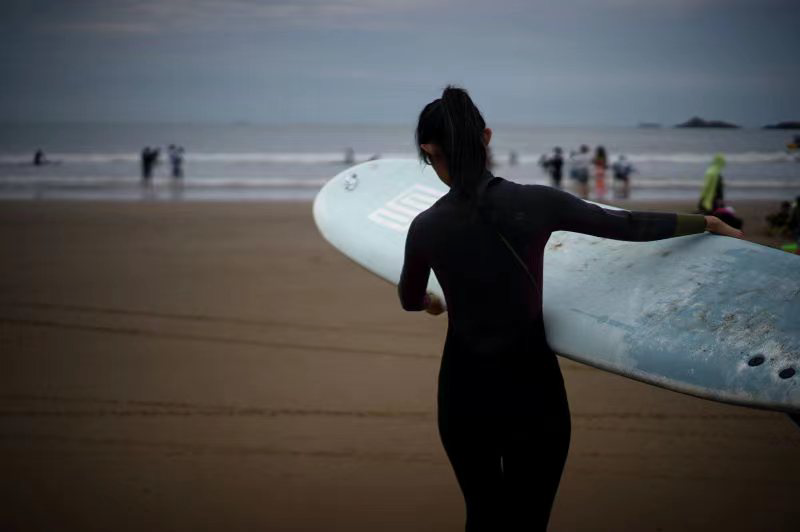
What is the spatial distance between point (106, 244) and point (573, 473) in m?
7.82

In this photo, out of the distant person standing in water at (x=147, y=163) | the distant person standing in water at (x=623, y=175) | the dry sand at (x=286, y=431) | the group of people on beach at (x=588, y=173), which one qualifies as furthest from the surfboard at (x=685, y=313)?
the distant person standing in water at (x=147, y=163)

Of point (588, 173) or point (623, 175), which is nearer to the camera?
point (623, 175)

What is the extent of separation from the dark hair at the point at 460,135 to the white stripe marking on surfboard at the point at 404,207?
1519 millimetres

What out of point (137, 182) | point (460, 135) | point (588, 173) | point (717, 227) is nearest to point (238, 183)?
point (137, 182)

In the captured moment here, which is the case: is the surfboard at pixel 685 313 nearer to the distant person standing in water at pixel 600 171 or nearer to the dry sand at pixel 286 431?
Answer: the dry sand at pixel 286 431

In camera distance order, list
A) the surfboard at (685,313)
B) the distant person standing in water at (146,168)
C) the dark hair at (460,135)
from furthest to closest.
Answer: the distant person standing in water at (146,168) < the surfboard at (685,313) < the dark hair at (460,135)

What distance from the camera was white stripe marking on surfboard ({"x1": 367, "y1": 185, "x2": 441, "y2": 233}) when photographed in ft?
9.97

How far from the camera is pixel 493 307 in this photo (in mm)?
1464

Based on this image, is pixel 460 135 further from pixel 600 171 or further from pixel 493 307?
pixel 600 171

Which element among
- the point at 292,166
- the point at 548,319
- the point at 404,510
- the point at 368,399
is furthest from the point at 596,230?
the point at 292,166

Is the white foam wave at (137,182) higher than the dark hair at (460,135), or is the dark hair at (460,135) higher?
the dark hair at (460,135)

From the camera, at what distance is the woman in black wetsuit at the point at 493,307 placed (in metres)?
1.43

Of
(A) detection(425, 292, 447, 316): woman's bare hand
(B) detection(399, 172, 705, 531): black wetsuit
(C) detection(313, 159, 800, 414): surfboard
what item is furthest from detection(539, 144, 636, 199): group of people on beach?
(B) detection(399, 172, 705, 531): black wetsuit

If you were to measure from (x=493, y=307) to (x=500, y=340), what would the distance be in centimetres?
7
